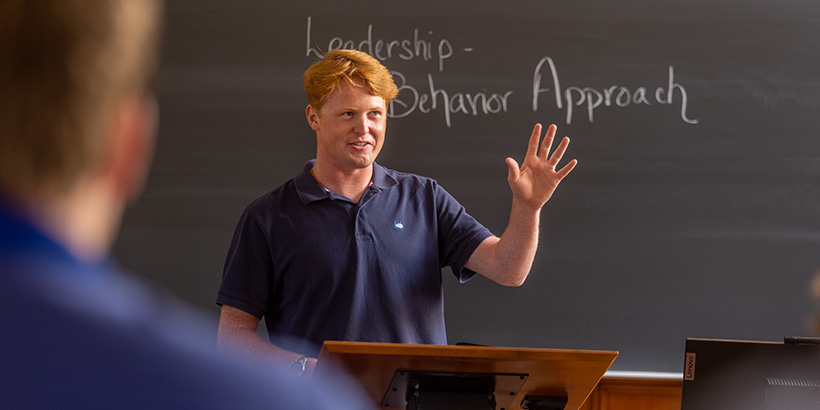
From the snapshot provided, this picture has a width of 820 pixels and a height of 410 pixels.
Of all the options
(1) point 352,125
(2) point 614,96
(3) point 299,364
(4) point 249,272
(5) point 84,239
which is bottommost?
(3) point 299,364

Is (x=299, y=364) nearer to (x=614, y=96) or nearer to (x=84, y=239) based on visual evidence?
(x=84, y=239)

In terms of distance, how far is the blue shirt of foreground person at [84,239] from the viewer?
0.39 metres

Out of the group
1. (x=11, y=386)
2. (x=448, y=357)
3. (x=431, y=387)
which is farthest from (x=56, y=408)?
(x=431, y=387)

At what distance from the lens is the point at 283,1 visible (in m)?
3.19

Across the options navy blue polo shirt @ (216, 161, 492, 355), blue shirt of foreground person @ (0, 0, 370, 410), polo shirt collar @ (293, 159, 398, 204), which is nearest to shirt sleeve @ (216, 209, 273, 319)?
navy blue polo shirt @ (216, 161, 492, 355)

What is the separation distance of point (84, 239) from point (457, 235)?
180 centimetres

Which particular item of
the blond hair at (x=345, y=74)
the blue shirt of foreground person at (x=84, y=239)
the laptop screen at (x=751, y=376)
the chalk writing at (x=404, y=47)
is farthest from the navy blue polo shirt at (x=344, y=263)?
the blue shirt of foreground person at (x=84, y=239)

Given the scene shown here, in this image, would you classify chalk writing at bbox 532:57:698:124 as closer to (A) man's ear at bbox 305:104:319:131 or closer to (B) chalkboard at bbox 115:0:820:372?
(B) chalkboard at bbox 115:0:820:372

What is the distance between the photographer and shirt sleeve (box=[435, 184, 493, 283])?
2156 millimetres

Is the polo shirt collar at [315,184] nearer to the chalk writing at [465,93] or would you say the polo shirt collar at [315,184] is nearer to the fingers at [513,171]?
the fingers at [513,171]

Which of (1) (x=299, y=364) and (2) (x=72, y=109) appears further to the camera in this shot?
(1) (x=299, y=364)

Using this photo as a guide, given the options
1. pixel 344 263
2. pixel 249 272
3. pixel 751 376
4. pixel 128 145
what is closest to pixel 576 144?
pixel 344 263

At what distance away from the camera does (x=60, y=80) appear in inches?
17.3

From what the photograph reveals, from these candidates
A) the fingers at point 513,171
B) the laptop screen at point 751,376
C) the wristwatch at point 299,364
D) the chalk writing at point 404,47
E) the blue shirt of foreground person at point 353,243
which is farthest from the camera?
the chalk writing at point 404,47
